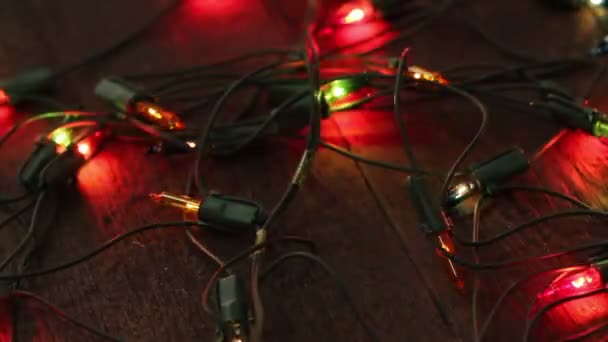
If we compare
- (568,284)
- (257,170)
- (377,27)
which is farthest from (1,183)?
(568,284)

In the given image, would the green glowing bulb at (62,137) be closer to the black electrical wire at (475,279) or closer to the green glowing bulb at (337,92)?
the green glowing bulb at (337,92)

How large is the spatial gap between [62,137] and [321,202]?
17.1 inches

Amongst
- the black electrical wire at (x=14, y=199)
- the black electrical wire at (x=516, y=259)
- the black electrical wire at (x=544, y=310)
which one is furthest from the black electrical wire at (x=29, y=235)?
the black electrical wire at (x=544, y=310)

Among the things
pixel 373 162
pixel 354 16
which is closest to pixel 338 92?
pixel 373 162

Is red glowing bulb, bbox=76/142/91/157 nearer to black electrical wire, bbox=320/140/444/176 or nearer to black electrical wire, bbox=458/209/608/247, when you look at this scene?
black electrical wire, bbox=320/140/444/176

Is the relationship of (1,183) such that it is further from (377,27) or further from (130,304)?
(377,27)

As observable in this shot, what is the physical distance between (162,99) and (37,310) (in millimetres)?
407

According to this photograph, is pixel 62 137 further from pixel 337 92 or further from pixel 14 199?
pixel 337 92

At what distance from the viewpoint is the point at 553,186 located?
84 cm

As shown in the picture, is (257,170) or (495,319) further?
(257,170)

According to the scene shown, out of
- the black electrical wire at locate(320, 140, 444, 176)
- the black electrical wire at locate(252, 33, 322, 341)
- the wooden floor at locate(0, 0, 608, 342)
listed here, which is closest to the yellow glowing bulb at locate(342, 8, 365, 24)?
the wooden floor at locate(0, 0, 608, 342)

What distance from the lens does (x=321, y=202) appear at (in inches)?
32.7

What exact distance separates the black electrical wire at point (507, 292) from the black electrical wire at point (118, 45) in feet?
2.71

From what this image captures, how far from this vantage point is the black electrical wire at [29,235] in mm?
752
